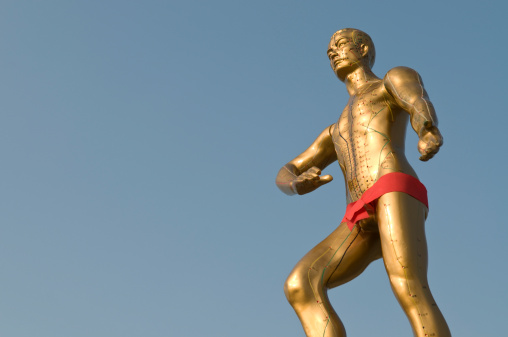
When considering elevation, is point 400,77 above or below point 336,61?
below

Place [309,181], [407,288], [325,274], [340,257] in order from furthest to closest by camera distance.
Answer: [309,181]
[340,257]
[325,274]
[407,288]

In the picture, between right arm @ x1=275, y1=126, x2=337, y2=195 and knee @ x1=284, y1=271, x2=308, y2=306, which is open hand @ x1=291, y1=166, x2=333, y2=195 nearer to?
right arm @ x1=275, y1=126, x2=337, y2=195

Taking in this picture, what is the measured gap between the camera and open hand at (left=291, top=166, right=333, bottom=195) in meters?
6.04

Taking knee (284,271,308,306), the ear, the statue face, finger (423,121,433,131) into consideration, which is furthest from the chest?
knee (284,271,308,306)

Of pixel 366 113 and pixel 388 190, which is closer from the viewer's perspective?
pixel 388 190

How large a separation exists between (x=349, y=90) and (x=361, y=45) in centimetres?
45

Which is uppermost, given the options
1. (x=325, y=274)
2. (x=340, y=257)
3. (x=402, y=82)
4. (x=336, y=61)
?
(x=336, y=61)

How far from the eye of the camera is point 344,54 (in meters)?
6.78

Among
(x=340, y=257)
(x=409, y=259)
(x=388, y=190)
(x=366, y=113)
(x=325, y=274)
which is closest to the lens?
(x=409, y=259)

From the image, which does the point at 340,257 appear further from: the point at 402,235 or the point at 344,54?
the point at 344,54

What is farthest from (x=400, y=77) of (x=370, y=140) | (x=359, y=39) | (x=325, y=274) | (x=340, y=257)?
(x=325, y=274)

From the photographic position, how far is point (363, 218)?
594 cm

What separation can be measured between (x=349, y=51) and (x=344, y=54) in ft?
0.18

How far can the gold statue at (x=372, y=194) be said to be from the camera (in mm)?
5410
